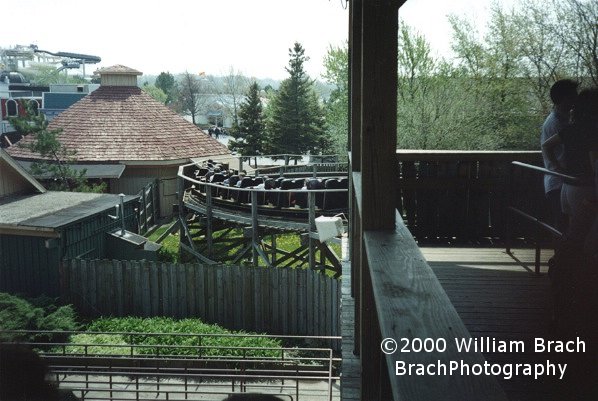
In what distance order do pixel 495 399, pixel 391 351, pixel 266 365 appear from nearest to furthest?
1. pixel 495 399
2. pixel 391 351
3. pixel 266 365

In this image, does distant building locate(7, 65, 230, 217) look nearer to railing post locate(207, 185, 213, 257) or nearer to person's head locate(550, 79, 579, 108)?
railing post locate(207, 185, 213, 257)

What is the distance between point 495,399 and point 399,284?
85 cm

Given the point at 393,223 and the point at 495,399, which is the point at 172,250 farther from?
the point at 495,399

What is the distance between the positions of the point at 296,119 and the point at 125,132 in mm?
16184

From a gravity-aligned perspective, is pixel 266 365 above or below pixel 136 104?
below

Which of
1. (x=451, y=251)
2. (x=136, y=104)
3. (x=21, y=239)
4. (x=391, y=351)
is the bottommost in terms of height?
(x=21, y=239)

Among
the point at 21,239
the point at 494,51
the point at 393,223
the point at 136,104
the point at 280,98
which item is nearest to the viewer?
the point at 393,223

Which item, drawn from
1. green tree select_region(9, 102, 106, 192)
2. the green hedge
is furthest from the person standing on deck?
green tree select_region(9, 102, 106, 192)

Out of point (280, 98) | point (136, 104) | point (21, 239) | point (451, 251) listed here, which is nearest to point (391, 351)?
point (451, 251)

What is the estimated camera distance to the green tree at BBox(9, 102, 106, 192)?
2343cm

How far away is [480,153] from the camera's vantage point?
21.1 feet

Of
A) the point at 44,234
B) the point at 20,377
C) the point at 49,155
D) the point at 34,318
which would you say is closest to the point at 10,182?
the point at 44,234

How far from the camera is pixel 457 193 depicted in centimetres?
662

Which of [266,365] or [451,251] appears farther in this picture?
[266,365]
